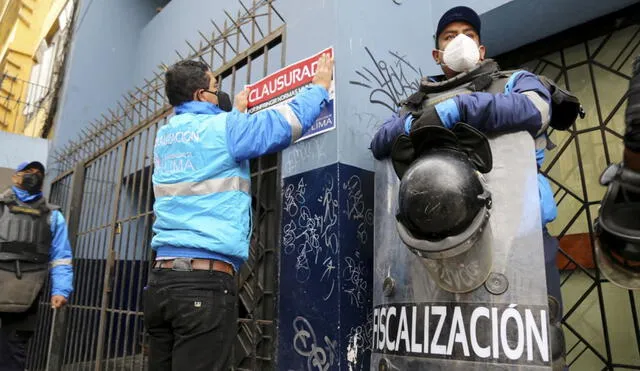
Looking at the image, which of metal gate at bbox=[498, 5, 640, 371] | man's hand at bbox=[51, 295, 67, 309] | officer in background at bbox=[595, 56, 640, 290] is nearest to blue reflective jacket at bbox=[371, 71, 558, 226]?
officer in background at bbox=[595, 56, 640, 290]

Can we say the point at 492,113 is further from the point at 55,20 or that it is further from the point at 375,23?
the point at 55,20

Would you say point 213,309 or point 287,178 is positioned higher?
point 287,178

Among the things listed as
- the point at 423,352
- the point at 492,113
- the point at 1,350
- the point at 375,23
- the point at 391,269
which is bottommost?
the point at 1,350

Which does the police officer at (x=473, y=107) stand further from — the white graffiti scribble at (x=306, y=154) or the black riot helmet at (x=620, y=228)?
the white graffiti scribble at (x=306, y=154)

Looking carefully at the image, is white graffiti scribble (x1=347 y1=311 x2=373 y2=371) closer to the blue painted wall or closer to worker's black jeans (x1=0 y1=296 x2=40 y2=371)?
worker's black jeans (x1=0 y1=296 x2=40 y2=371)

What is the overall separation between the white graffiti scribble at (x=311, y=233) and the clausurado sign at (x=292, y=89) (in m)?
0.31

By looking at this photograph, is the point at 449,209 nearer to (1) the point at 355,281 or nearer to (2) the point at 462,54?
(2) the point at 462,54

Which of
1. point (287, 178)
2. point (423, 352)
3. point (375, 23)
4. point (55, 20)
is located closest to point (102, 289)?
point (287, 178)

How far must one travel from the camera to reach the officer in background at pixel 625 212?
150 centimetres

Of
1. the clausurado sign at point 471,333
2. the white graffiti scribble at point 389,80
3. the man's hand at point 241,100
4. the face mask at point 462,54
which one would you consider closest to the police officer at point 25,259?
the man's hand at point 241,100

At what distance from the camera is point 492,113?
1.66 meters

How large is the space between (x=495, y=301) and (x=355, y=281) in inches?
38.1

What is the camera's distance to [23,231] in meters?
3.60

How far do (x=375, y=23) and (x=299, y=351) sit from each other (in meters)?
1.98
